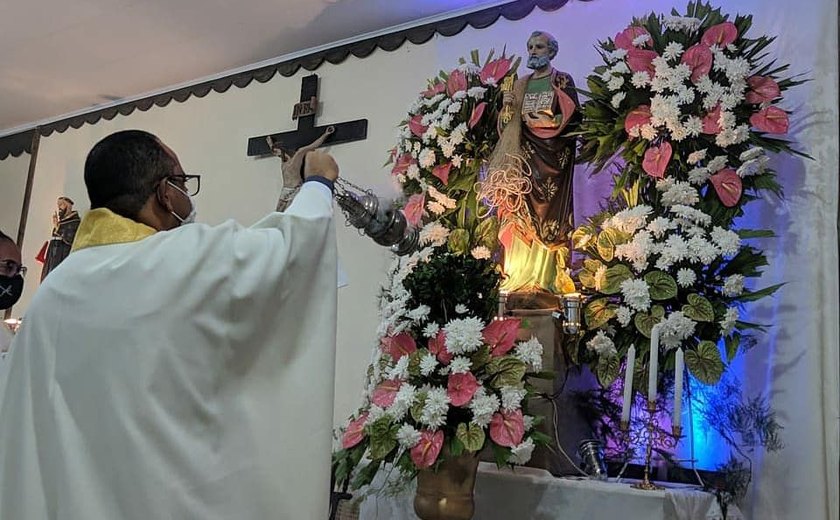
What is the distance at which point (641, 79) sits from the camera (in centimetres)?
263

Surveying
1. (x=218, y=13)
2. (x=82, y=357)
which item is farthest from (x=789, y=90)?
(x=218, y=13)

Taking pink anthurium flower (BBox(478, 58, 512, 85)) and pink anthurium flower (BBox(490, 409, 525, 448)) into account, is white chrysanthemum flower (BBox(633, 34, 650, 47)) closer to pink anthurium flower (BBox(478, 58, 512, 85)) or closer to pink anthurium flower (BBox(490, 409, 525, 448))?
pink anthurium flower (BBox(478, 58, 512, 85))

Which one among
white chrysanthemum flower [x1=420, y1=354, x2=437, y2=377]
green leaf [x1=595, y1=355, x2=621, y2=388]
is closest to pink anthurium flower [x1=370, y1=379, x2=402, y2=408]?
white chrysanthemum flower [x1=420, y1=354, x2=437, y2=377]

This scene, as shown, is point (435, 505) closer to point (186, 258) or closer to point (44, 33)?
point (186, 258)

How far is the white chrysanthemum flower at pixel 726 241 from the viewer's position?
7.68ft

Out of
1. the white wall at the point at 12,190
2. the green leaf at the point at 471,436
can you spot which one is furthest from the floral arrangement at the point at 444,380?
the white wall at the point at 12,190

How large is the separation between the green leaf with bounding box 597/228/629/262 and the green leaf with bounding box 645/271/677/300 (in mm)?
166

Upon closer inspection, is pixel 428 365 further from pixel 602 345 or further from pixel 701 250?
pixel 701 250

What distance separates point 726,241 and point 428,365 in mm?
997

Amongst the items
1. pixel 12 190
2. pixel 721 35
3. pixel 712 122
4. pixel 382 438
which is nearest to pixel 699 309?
pixel 712 122

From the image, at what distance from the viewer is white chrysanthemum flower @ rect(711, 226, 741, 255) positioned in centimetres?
234

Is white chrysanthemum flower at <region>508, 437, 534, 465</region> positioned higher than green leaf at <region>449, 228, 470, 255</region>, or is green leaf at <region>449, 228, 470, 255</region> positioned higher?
green leaf at <region>449, 228, 470, 255</region>

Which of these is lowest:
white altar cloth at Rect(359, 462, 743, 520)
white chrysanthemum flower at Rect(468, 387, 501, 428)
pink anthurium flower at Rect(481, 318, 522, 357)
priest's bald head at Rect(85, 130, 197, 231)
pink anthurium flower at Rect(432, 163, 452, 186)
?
white altar cloth at Rect(359, 462, 743, 520)

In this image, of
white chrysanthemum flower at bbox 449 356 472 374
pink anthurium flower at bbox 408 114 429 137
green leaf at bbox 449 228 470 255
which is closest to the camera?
white chrysanthemum flower at bbox 449 356 472 374
